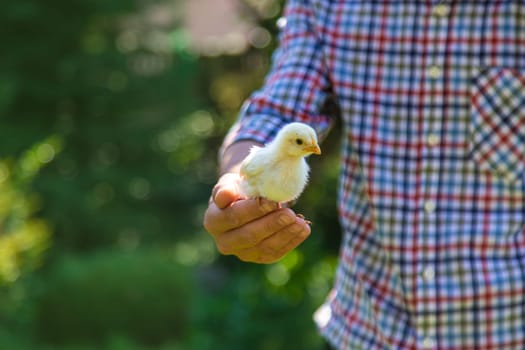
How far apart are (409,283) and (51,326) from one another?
542cm

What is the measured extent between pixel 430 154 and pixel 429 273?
32 centimetres

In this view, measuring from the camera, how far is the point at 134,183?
11.3 metres

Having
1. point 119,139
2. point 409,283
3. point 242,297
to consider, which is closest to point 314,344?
point 242,297

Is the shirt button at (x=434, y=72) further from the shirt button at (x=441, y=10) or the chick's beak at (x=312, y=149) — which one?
the chick's beak at (x=312, y=149)

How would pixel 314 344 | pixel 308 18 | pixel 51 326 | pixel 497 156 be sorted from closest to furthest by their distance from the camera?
1. pixel 497 156
2. pixel 308 18
3. pixel 314 344
4. pixel 51 326

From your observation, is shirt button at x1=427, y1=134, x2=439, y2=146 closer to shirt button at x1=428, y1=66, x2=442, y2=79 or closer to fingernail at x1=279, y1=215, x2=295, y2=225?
shirt button at x1=428, y1=66, x2=442, y2=79

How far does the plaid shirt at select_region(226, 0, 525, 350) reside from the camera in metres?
2.53

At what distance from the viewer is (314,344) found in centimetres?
635

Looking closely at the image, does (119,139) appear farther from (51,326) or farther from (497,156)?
(497,156)

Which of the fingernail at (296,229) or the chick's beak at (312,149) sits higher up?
the chick's beak at (312,149)

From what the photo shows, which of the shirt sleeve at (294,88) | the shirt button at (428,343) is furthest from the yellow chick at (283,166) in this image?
the shirt button at (428,343)

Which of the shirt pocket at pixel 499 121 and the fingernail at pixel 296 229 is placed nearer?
the fingernail at pixel 296 229

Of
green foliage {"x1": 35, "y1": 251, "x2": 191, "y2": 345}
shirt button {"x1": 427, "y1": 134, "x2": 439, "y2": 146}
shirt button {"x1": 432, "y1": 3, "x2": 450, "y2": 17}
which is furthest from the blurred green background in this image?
shirt button {"x1": 432, "y1": 3, "x2": 450, "y2": 17}

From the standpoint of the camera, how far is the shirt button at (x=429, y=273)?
256cm
